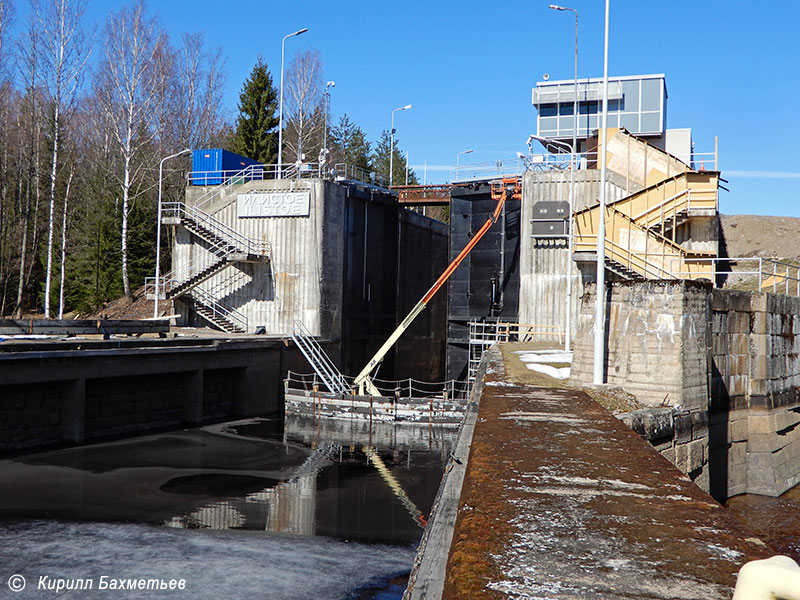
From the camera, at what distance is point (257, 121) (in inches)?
2297

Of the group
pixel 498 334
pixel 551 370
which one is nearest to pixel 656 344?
pixel 551 370

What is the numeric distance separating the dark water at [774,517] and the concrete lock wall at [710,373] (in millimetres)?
394

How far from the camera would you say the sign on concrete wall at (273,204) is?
34219mm

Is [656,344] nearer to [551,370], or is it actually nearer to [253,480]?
[551,370]

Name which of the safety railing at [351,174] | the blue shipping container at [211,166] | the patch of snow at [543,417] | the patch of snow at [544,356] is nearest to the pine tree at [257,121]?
the safety railing at [351,174]

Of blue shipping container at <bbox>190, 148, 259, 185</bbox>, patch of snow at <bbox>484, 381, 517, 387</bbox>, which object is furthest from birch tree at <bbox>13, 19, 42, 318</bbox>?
patch of snow at <bbox>484, 381, 517, 387</bbox>

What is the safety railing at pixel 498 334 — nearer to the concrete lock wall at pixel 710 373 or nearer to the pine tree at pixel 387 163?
the concrete lock wall at pixel 710 373

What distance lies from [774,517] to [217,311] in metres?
25.8

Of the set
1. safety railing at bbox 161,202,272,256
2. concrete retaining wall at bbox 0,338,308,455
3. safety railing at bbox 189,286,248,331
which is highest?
safety railing at bbox 161,202,272,256

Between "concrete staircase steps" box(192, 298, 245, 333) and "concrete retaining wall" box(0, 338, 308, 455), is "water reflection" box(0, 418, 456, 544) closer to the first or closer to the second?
"concrete retaining wall" box(0, 338, 308, 455)

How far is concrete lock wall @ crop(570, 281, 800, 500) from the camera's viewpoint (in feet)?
46.2

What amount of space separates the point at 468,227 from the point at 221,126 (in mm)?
36092

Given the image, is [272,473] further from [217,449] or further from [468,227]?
[468,227]

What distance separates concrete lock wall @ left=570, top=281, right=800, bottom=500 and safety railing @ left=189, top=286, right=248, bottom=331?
22.5 metres
